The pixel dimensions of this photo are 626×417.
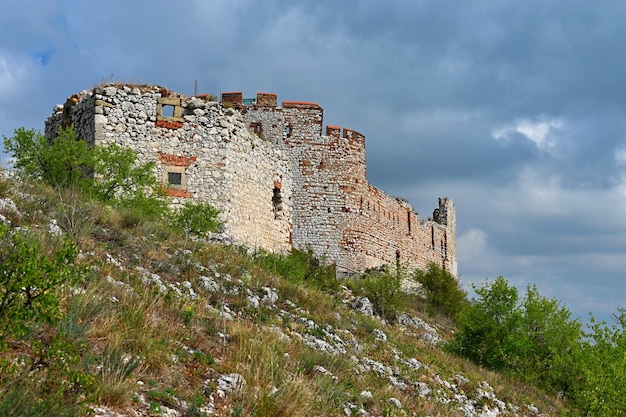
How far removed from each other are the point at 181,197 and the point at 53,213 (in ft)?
28.3

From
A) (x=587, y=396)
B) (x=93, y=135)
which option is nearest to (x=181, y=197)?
(x=93, y=135)

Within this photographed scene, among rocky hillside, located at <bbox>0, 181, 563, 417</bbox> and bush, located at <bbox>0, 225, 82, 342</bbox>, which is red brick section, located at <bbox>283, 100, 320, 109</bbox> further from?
bush, located at <bbox>0, 225, 82, 342</bbox>

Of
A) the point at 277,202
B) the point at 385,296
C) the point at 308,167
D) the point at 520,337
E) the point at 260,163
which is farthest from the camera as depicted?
the point at 308,167

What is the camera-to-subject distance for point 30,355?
5.38m

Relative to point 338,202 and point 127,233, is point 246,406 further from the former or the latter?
point 338,202

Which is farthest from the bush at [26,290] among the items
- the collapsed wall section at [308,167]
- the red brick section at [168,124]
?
the collapsed wall section at [308,167]

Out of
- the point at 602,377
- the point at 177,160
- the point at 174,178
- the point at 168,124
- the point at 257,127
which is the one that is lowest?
the point at 602,377

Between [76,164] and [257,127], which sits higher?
[257,127]

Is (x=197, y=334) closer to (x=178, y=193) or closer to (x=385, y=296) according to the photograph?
(x=178, y=193)

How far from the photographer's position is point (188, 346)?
22.6 ft

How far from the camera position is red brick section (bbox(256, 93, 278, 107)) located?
2944cm

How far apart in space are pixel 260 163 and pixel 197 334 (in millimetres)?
14418

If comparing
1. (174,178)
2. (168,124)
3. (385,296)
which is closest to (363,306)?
(385,296)

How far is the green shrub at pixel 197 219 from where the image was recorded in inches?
655
